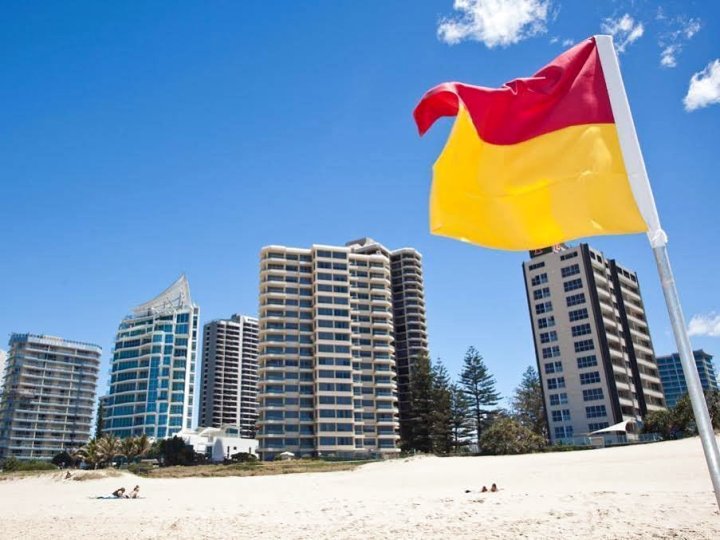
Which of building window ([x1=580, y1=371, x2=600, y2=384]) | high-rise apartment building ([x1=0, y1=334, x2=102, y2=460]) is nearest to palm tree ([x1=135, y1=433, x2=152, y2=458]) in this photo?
building window ([x1=580, y1=371, x2=600, y2=384])

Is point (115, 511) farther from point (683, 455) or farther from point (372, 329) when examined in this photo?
point (372, 329)

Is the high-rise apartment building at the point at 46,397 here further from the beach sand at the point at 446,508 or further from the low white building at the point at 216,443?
the beach sand at the point at 446,508

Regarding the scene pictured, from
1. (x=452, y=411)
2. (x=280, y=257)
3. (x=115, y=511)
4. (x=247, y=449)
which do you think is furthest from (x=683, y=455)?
(x=247, y=449)

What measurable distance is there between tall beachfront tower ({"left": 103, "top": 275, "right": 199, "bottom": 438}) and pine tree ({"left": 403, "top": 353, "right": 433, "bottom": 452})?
56.7m

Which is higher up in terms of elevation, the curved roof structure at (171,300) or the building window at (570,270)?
the curved roof structure at (171,300)

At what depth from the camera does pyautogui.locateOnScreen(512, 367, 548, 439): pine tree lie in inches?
3565

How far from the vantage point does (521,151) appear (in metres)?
6.91

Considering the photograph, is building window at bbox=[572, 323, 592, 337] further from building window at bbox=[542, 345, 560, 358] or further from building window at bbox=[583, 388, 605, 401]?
building window at bbox=[583, 388, 605, 401]

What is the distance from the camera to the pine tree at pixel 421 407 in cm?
8525

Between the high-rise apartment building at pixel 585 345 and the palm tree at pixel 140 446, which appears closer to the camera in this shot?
the palm tree at pixel 140 446

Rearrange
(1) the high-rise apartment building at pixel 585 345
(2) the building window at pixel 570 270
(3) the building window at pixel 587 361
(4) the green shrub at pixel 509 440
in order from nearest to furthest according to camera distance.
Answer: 1. (4) the green shrub at pixel 509 440
2. (1) the high-rise apartment building at pixel 585 345
3. (3) the building window at pixel 587 361
4. (2) the building window at pixel 570 270

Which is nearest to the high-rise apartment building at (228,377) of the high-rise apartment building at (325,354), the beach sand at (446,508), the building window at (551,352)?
the high-rise apartment building at (325,354)

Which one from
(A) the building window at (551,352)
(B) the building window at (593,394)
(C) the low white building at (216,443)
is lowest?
(C) the low white building at (216,443)

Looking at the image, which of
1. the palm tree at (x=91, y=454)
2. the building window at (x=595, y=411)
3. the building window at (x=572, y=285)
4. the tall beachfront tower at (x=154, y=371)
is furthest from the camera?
the tall beachfront tower at (x=154, y=371)
